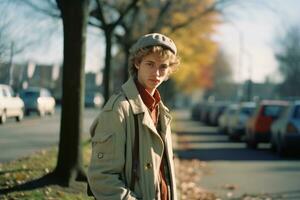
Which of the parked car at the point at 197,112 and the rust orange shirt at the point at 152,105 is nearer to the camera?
the rust orange shirt at the point at 152,105

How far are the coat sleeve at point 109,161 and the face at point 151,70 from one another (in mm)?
326

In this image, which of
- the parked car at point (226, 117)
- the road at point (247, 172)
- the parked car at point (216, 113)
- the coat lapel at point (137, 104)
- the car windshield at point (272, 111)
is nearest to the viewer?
the coat lapel at point (137, 104)

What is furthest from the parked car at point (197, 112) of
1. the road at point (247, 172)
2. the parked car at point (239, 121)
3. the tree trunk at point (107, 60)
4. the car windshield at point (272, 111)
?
the road at point (247, 172)

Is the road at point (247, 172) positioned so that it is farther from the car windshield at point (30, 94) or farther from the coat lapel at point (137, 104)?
the car windshield at point (30, 94)

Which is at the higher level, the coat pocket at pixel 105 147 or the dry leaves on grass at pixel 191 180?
the coat pocket at pixel 105 147

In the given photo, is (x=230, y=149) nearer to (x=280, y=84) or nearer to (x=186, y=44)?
(x=186, y=44)

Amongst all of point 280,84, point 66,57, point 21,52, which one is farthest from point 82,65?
point 280,84

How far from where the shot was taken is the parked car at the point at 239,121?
28.5 metres

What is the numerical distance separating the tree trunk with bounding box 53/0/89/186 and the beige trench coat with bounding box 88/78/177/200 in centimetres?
627

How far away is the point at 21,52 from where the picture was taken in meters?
19.1

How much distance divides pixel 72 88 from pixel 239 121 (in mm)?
19411

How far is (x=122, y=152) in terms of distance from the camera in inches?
138

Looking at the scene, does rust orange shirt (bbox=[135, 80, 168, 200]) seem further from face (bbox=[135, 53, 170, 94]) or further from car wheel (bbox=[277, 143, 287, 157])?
car wheel (bbox=[277, 143, 287, 157])

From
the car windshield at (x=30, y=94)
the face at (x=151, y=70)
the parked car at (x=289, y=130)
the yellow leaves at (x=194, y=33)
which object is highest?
the yellow leaves at (x=194, y=33)
